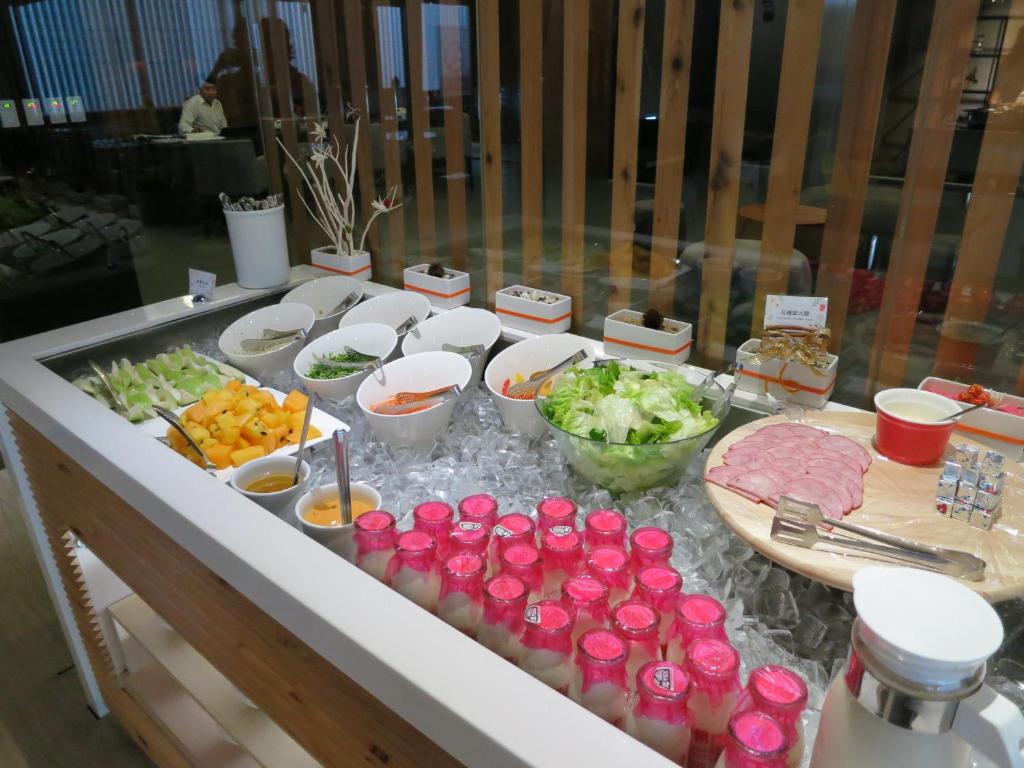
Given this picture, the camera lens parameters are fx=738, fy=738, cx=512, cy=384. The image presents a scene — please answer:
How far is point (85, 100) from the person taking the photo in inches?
96.3

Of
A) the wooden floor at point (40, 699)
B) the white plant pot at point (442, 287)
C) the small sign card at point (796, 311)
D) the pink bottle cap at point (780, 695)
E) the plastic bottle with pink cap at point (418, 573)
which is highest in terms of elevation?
the small sign card at point (796, 311)

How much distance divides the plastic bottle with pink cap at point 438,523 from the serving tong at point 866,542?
17.4 inches

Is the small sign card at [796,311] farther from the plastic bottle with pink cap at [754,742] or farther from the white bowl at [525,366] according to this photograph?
the plastic bottle with pink cap at [754,742]

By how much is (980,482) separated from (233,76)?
7.61 ft

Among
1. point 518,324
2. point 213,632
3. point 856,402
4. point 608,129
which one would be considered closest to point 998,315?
point 856,402

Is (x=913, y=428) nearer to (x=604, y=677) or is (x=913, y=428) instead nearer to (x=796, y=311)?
(x=796, y=311)

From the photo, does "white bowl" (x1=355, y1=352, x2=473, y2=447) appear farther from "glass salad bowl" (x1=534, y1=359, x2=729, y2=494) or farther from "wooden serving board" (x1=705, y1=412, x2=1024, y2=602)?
"wooden serving board" (x1=705, y1=412, x2=1024, y2=602)

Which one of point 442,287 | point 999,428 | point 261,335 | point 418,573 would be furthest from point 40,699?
point 999,428

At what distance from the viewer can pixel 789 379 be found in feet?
4.62

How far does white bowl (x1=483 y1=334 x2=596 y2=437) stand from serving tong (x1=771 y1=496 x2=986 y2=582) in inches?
20.2

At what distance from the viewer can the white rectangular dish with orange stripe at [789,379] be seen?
54.7 inches

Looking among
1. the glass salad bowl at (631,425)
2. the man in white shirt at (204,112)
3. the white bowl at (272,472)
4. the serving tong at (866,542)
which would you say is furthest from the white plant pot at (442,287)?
the serving tong at (866,542)

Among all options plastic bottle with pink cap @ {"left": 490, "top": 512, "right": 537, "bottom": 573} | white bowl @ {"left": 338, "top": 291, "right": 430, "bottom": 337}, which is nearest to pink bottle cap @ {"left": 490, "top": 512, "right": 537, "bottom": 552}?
plastic bottle with pink cap @ {"left": 490, "top": 512, "right": 537, "bottom": 573}

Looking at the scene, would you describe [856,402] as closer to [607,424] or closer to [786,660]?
[607,424]
